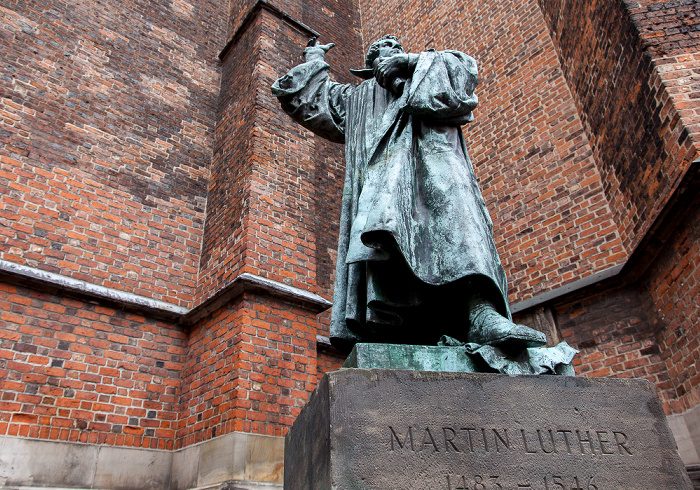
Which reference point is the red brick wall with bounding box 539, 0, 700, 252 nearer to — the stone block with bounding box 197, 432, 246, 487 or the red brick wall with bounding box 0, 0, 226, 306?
the stone block with bounding box 197, 432, 246, 487

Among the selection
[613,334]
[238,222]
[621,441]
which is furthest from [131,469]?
[613,334]

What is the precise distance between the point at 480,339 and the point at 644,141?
4.37 meters

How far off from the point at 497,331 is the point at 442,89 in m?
1.20

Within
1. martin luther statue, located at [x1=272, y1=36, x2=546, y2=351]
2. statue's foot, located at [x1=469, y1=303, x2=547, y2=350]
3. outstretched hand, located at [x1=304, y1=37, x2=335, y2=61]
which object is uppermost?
outstretched hand, located at [x1=304, y1=37, x2=335, y2=61]

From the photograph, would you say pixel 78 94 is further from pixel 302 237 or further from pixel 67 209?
pixel 302 237

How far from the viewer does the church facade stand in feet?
15.8

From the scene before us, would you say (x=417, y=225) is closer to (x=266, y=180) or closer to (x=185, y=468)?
(x=185, y=468)

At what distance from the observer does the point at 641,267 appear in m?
5.47

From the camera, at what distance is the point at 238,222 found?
6.04 meters

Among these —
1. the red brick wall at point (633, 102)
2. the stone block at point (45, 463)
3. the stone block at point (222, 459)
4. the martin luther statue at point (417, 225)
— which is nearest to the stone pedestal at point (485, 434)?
the martin luther statue at point (417, 225)

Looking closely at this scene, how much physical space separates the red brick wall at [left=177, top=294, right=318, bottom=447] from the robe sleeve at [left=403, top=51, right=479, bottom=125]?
10.9ft

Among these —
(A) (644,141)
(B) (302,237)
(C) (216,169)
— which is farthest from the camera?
(C) (216,169)

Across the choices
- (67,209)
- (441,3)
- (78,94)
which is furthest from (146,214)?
(441,3)

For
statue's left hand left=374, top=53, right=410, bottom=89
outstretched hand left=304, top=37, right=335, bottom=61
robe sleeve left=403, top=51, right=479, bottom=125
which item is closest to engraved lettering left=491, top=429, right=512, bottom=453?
robe sleeve left=403, top=51, right=479, bottom=125
